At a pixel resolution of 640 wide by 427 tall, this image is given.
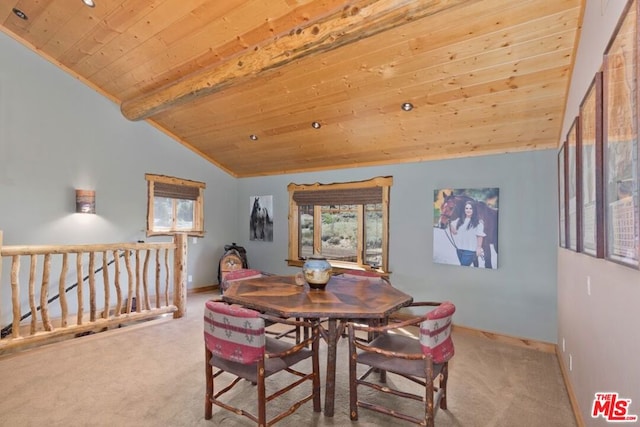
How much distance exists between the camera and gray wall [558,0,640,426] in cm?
134

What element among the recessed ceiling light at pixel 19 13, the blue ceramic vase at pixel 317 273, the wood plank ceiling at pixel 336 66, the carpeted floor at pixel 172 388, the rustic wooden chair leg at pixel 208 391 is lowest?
the carpeted floor at pixel 172 388

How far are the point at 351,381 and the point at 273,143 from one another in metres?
3.76

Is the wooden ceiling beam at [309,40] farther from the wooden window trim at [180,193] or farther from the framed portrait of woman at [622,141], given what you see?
the wooden window trim at [180,193]

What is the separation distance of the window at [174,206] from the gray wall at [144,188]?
16 centimetres

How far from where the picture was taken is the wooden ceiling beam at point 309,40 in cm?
246

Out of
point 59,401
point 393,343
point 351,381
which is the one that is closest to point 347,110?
point 393,343

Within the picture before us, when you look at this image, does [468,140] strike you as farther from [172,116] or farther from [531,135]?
[172,116]

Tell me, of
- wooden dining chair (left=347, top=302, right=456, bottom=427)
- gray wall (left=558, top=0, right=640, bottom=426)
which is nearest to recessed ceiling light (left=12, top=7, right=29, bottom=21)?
wooden dining chair (left=347, top=302, right=456, bottom=427)

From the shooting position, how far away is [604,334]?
5.55ft

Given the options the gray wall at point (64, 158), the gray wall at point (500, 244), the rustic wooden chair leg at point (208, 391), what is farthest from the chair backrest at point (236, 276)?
the gray wall at point (64, 158)

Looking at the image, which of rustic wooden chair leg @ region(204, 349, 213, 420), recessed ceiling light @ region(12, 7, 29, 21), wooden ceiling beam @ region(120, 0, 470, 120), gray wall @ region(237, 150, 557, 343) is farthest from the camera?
recessed ceiling light @ region(12, 7, 29, 21)

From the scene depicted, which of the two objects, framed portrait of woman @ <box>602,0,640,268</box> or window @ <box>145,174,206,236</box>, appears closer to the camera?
framed portrait of woman @ <box>602,0,640,268</box>

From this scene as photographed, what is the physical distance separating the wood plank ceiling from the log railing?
2.10m

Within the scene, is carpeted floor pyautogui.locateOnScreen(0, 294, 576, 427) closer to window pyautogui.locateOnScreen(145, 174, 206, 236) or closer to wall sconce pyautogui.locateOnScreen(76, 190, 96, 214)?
wall sconce pyautogui.locateOnScreen(76, 190, 96, 214)
